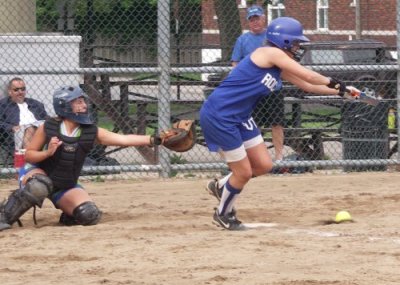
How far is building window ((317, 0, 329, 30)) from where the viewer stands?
26919mm

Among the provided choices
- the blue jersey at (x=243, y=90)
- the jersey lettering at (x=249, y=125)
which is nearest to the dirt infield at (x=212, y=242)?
the jersey lettering at (x=249, y=125)

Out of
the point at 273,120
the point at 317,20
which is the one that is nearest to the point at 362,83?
the point at 273,120

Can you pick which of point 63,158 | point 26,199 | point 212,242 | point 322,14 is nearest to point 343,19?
point 322,14

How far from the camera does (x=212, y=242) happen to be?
25.1 ft

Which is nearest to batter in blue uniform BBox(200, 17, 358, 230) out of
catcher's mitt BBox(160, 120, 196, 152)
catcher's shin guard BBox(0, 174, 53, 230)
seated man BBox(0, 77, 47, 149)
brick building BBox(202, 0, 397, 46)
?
catcher's mitt BBox(160, 120, 196, 152)

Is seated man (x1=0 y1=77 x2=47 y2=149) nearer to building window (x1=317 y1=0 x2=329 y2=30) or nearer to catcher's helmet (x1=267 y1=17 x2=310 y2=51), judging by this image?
catcher's helmet (x1=267 y1=17 x2=310 y2=51)

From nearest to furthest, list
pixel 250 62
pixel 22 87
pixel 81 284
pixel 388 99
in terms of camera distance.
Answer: pixel 81 284 < pixel 250 62 < pixel 22 87 < pixel 388 99

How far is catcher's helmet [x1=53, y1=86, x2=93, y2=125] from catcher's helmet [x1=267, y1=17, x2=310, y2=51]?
5.37 feet

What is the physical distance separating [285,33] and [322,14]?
2011cm

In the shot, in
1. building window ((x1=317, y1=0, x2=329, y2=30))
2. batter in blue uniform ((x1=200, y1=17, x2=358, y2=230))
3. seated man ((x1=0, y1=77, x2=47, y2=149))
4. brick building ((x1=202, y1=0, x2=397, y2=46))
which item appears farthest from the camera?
building window ((x1=317, y1=0, x2=329, y2=30))

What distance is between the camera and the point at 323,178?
1213 cm

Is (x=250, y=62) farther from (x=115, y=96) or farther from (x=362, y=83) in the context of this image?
(x=115, y=96)

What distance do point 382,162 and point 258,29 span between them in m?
2.10

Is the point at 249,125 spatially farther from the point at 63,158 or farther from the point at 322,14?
the point at 322,14
